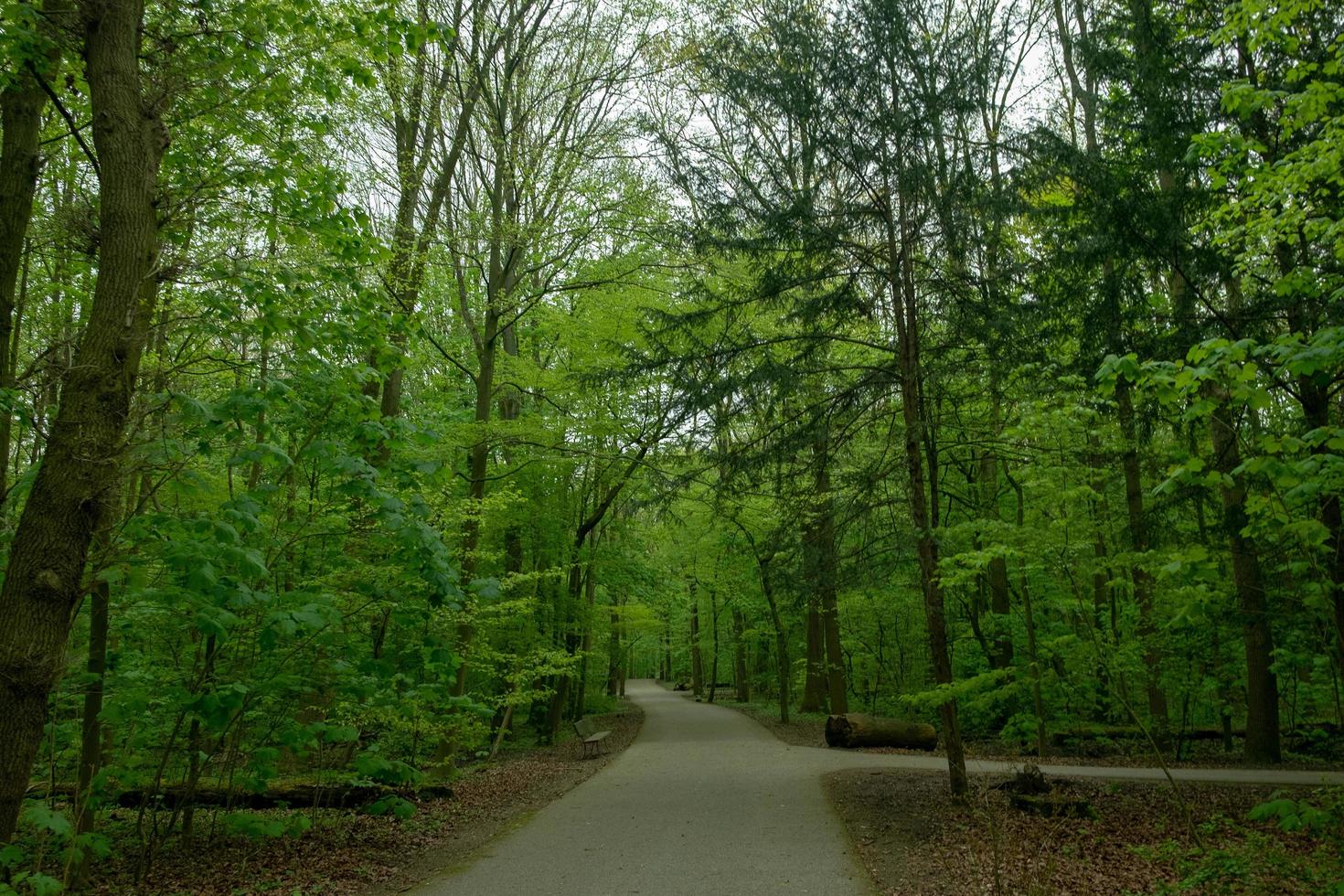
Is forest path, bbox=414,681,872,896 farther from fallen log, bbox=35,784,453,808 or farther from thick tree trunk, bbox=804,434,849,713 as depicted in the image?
thick tree trunk, bbox=804,434,849,713

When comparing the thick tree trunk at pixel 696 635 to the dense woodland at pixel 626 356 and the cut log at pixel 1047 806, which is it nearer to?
the dense woodland at pixel 626 356

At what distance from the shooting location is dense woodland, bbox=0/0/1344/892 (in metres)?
4.20

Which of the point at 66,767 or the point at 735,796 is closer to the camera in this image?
the point at 66,767

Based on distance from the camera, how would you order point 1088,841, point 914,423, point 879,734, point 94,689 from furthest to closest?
point 879,734 < point 914,423 < point 1088,841 < point 94,689

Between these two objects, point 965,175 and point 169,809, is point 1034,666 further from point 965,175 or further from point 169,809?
point 169,809

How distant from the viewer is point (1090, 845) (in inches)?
273

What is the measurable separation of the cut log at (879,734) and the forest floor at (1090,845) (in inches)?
188

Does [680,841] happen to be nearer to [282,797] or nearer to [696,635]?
[282,797]

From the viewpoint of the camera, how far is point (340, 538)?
6609mm

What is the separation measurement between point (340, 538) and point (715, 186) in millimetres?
6224

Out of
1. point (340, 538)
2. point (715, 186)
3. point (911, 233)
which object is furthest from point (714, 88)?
point (340, 538)

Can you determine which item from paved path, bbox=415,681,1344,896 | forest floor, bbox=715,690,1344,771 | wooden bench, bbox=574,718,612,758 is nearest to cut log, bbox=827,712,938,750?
forest floor, bbox=715,690,1344,771

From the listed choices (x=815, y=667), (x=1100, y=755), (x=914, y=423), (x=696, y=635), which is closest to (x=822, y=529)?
(x=914, y=423)

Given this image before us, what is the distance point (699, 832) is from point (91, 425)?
6.72m
